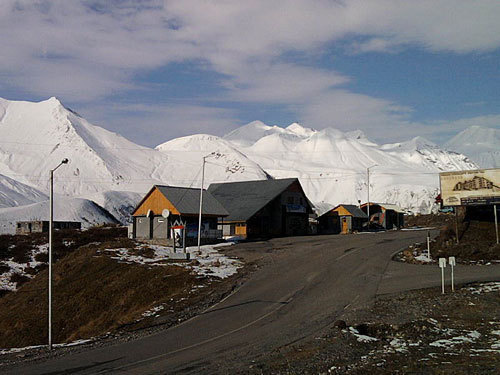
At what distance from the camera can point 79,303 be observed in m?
34.3

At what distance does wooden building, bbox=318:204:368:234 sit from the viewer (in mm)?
80125

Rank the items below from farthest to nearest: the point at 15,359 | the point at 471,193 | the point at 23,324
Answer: the point at 471,193
the point at 23,324
the point at 15,359

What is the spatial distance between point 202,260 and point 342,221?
4245 cm

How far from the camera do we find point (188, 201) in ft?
187

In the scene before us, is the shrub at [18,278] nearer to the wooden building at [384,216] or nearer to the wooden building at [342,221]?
the wooden building at [342,221]

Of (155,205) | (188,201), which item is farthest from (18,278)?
(188,201)

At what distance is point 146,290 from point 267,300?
9010mm

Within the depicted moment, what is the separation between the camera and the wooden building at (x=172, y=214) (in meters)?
54.5

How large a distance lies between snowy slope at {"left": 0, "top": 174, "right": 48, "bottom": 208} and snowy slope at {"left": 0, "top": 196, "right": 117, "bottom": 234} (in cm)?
2938

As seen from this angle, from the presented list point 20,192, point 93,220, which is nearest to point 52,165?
point 20,192

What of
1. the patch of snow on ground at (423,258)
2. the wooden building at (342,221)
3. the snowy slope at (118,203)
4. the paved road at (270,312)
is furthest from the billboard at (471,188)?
the snowy slope at (118,203)

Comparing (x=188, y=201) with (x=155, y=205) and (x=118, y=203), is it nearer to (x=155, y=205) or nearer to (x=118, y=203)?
(x=155, y=205)

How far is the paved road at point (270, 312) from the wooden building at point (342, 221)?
3280 centimetres

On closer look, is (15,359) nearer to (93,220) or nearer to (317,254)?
(317,254)
